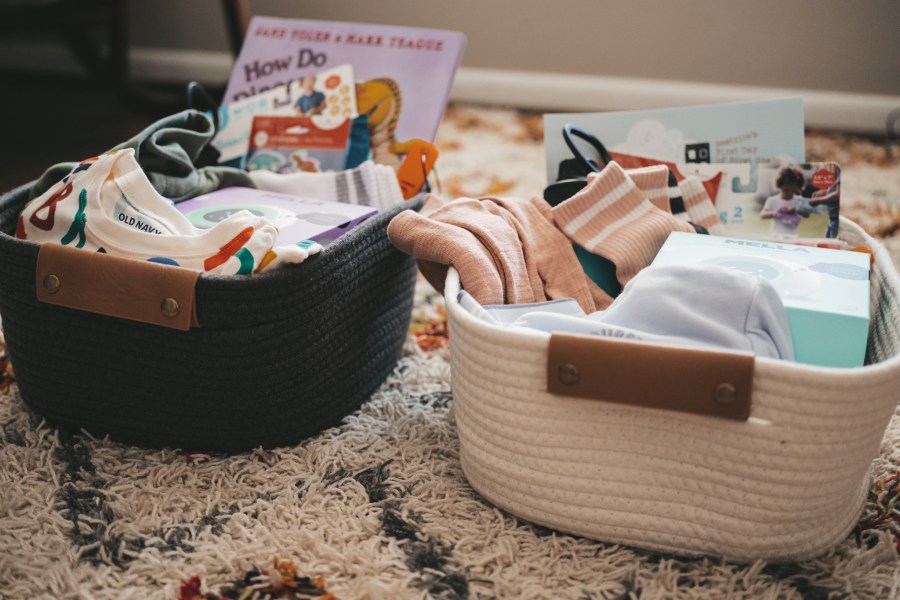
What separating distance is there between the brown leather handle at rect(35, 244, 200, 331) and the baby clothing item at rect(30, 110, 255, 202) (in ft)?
0.49

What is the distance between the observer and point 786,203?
903 millimetres

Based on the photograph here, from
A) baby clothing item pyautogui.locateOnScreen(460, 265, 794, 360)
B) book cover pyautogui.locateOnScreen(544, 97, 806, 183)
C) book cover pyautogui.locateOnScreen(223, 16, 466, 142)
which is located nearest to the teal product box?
baby clothing item pyautogui.locateOnScreen(460, 265, 794, 360)

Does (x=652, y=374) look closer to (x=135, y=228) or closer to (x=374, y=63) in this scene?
(x=135, y=228)

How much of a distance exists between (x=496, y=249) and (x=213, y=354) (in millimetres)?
278

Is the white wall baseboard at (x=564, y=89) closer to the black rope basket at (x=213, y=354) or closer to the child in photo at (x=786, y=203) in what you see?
the child in photo at (x=786, y=203)

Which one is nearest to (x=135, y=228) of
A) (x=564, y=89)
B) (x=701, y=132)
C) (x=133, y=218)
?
(x=133, y=218)

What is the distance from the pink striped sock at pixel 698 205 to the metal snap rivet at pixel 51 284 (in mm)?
642

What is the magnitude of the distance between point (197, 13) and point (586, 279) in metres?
1.64

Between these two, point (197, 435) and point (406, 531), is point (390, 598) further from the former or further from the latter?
point (197, 435)

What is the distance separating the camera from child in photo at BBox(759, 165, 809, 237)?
2.95 feet

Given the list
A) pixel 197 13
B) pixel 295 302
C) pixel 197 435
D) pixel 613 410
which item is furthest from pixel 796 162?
pixel 197 13

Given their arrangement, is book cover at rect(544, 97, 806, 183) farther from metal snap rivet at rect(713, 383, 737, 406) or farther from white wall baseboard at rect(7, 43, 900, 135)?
white wall baseboard at rect(7, 43, 900, 135)

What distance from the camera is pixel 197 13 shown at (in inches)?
82.6

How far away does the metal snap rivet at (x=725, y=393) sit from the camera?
1.96ft
